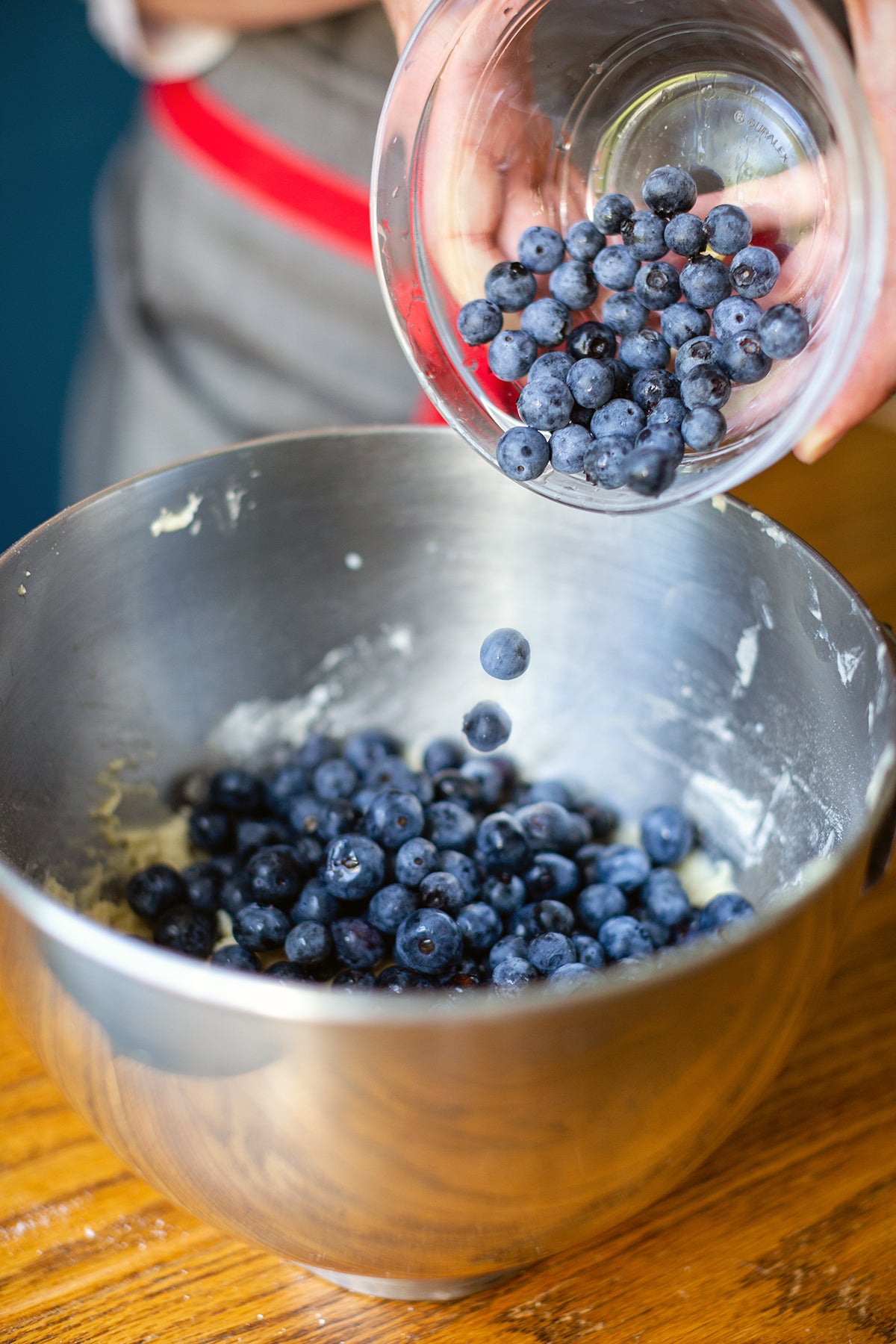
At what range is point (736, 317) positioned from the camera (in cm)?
87

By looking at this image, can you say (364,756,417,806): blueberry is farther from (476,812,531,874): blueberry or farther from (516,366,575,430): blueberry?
(516,366,575,430): blueberry

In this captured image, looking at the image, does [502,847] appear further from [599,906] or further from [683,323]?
[683,323]

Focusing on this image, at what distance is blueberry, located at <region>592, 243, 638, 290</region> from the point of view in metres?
0.92

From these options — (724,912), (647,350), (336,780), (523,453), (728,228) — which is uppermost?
(728,228)

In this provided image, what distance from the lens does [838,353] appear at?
722mm

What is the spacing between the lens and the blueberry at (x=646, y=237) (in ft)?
3.00

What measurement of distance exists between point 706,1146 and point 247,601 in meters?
0.62

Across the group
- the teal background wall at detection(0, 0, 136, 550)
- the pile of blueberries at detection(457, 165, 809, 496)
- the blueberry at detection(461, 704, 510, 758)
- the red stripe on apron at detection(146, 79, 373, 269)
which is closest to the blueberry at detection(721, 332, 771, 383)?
the pile of blueberries at detection(457, 165, 809, 496)

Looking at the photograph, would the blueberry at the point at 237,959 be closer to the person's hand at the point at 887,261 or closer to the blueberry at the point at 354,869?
the blueberry at the point at 354,869

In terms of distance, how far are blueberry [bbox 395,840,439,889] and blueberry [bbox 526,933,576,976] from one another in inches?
4.6

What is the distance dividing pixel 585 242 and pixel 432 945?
0.58m

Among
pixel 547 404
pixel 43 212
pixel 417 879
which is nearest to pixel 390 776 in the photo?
pixel 417 879

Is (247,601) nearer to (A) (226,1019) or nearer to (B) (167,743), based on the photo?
(B) (167,743)

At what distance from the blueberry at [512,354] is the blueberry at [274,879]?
1.44ft
